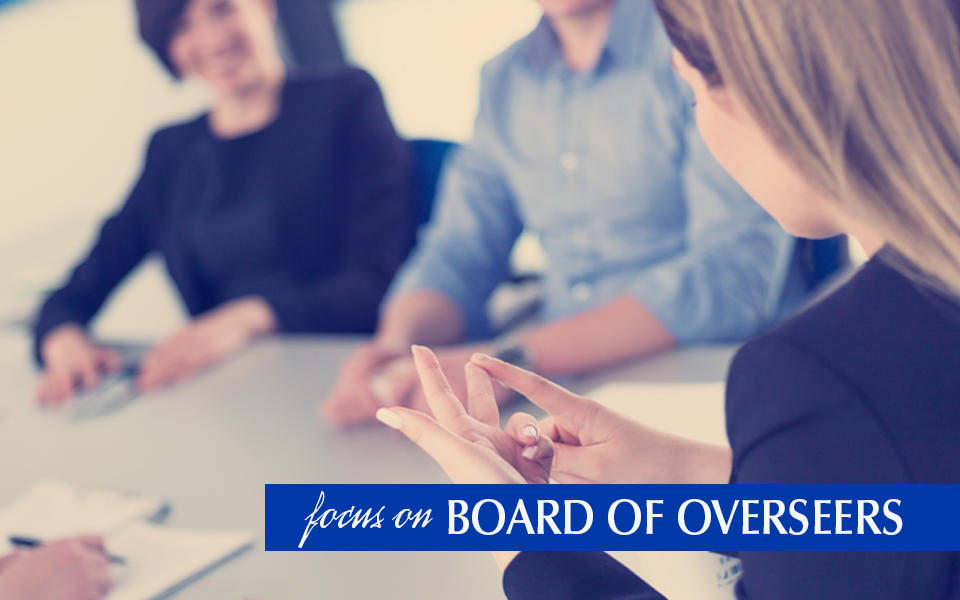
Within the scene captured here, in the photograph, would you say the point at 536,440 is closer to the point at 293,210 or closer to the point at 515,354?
the point at 515,354

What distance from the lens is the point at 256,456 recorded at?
1.10 m

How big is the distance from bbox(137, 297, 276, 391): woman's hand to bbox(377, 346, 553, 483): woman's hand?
939 mm

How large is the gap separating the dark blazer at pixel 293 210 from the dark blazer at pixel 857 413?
129 cm

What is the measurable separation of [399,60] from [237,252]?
106 cm

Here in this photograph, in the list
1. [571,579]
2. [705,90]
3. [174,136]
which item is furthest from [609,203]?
[174,136]

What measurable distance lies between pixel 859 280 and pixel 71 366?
4.72 ft

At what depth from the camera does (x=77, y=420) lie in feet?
4.62

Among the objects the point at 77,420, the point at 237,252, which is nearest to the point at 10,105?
the point at 237,252

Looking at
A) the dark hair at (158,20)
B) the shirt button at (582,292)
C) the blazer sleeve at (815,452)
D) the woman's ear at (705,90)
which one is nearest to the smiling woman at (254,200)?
the dark hair at (158,20)

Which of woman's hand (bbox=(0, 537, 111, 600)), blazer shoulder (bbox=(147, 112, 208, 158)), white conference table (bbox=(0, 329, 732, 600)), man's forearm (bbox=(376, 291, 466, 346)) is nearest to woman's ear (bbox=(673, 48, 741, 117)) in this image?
white conference table (bbox=(0, 329, 732, 600))

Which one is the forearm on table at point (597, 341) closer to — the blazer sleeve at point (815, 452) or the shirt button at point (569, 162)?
the shirt button at point (569, 162)

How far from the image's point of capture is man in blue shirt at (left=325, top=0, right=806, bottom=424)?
3.84ft

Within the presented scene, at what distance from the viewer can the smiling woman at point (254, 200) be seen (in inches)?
70.4

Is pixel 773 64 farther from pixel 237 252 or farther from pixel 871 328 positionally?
pixel 237 252
